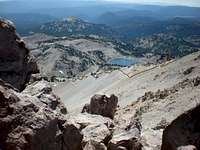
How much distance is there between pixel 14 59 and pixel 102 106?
10.4 metres

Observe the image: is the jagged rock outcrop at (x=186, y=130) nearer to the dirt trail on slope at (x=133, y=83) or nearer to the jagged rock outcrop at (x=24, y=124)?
the jagged rock outcrop at (x=24, y=124)

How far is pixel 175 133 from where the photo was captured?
19500mm

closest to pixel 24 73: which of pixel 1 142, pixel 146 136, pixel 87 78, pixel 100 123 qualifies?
pixel 100 123

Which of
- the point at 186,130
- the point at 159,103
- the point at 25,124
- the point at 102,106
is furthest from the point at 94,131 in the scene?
the point at 159,103

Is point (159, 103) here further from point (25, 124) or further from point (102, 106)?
point (25, 124)

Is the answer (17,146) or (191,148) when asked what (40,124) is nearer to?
(17,146)

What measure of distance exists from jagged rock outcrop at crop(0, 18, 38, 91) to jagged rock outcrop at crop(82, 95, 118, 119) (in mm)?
7432

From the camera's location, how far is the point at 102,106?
124 feet

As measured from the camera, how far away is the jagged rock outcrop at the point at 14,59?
30.1 metres

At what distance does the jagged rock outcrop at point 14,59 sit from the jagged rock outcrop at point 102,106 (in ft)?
24.4

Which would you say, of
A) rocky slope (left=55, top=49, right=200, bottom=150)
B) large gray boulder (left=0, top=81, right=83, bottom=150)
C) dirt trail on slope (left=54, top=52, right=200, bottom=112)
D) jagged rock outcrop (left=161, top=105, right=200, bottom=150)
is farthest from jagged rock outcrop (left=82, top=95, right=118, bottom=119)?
large gray boulder (left=0, top=81, right=83, bottom=150)

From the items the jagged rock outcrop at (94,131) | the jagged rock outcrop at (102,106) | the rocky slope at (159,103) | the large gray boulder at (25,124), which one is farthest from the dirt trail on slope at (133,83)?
the large gray boulder at (25,124)

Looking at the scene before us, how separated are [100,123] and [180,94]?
2055 centimetres

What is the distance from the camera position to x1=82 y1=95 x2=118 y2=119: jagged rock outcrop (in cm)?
3716
